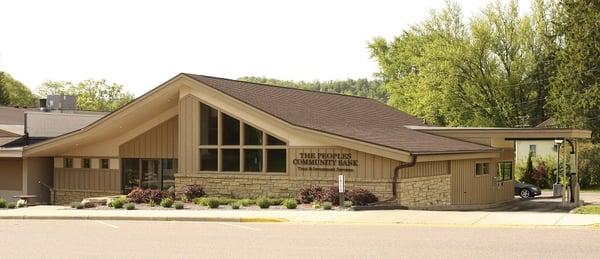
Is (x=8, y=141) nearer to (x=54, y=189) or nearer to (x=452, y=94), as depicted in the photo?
(x=54, y=189)

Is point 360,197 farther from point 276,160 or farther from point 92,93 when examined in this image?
point 92,93

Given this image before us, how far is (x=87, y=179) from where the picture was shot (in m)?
35.4

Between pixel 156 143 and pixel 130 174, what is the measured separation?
6.95 ft

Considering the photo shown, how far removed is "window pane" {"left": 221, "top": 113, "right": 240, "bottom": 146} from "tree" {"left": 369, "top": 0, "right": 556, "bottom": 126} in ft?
115

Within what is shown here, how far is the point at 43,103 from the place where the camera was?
49.3 metres

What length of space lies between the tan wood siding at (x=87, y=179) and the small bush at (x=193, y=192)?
5703 mm

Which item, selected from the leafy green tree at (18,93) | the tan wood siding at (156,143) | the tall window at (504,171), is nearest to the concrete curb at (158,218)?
the tan wood siding at (156,143)

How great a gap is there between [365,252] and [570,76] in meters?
46.1

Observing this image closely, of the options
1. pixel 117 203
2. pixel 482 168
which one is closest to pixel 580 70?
pixel 482 168

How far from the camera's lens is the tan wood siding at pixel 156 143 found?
3331cm

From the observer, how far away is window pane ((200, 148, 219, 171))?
101ft

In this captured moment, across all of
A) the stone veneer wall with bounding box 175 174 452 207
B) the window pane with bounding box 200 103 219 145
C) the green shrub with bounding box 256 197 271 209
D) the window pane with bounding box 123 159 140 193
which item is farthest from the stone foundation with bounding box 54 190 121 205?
the green shrub with bounding box 256 197 271 209

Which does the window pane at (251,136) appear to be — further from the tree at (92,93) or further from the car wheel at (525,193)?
the tree at (92,93)

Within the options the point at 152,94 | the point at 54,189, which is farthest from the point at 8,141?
the point at 152,94
